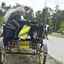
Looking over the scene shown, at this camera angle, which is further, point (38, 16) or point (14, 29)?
point (38, 16)

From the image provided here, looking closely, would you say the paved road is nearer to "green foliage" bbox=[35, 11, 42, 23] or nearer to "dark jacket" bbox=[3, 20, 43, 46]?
"dark jacket" bbox=[3, 20, 43, 46]

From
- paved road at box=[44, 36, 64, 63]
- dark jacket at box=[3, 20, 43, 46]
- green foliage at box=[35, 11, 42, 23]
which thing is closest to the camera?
dark jacket at box=[3, 20, 43, 46]

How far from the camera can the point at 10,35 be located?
2.56 metres

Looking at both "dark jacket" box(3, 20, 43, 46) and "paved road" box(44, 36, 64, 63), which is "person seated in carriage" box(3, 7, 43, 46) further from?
"paved road" box(44, 36, 64, 63)

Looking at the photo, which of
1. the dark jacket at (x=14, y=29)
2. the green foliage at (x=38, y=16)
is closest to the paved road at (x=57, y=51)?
the dark jacket at (x=14, y=29)

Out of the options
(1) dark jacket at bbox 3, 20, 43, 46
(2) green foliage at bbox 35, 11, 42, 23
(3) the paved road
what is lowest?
(3) the paved road

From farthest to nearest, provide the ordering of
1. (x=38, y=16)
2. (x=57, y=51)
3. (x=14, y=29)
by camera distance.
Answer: (x=38, y=16) → (x=57, y=51) → (x=14, y=29)

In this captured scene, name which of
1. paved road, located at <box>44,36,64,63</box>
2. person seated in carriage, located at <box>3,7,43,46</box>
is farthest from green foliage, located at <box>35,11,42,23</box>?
person seated in carriage, located at <box>3,7,43,46</box>

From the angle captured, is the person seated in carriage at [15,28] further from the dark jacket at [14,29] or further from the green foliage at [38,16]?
the green foliage at [38,16]

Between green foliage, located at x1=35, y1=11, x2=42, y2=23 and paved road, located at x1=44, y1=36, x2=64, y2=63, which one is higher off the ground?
green foliage, located at x1=35, y1=11, x2=42, y2=23

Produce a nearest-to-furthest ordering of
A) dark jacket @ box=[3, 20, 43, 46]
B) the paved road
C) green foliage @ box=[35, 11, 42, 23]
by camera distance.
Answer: dark jacket @ box=[3, 20, 43, 46], the paved road, green foliage @ box=[35, 11, 42, 23]

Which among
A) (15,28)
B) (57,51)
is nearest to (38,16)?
(57,51)

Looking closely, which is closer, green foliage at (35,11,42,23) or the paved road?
the paved road

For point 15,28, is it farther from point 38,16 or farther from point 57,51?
point 38,16
